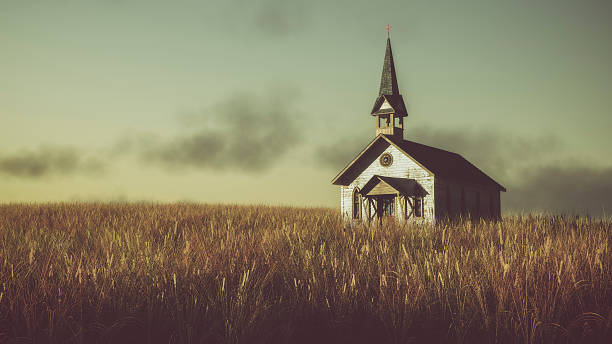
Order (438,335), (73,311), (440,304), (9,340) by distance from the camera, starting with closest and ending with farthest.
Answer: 1. (9,340)
2. (73,311)
3. (438,335)
4. (440,304)

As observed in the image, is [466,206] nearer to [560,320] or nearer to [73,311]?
[560,320]

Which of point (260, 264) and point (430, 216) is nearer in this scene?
point (260, 264)

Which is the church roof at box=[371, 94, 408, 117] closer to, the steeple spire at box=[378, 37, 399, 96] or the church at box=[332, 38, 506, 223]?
the church at box=[332, 38, 506, 223]

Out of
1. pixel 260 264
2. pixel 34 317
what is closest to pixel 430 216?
pixel 260 264

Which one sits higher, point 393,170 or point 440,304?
point 393,170

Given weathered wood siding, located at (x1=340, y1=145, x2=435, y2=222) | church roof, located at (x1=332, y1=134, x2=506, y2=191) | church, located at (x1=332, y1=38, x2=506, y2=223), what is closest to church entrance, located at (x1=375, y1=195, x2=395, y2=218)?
church, located at (x1=332, y1=38, x2=506, y2=223)

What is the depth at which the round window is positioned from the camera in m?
25.6

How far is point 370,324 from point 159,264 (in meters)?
2.89

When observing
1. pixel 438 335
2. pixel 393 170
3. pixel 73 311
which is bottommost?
pixel 438 335

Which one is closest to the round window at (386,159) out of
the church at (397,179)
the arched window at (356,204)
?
the church at (397,179)

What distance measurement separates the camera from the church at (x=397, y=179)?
24.2m

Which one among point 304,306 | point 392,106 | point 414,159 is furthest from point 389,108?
point 304,306

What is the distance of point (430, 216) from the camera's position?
77.4ft

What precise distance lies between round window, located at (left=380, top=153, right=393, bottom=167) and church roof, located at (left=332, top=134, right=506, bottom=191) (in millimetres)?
431
